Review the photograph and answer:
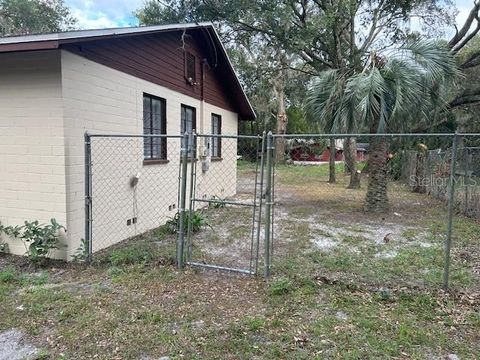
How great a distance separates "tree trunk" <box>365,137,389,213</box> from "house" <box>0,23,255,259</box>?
4.74 m

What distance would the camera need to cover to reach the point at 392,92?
7836 mm

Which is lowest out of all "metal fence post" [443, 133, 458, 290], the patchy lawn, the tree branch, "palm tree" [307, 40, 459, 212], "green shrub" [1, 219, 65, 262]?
the patchy lawn

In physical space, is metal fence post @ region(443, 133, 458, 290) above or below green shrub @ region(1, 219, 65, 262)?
above

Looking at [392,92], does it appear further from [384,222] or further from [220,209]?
[220,209]

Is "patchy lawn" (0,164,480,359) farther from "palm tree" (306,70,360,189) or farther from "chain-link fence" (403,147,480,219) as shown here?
"palm tree" (306,70,360,189)

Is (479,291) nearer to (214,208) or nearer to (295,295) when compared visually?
(295,295)

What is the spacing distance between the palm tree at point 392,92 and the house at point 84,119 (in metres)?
3.69

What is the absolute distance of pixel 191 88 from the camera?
8750 millimetres

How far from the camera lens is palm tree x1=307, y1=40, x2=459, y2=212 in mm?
7539

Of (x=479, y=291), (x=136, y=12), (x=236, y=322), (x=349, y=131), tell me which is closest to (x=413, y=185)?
(x=349, y=131)

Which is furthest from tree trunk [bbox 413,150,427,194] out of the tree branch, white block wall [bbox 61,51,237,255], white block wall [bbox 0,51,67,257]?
white block wall [bbox 0,51,67,257]

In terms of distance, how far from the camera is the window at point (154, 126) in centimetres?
696

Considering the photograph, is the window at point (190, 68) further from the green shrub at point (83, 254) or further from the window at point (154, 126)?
the green shrub at point (83, 254)

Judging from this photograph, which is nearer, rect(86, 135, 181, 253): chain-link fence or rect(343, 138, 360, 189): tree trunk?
rect(86, 135, 181, 253): chain-link fence
